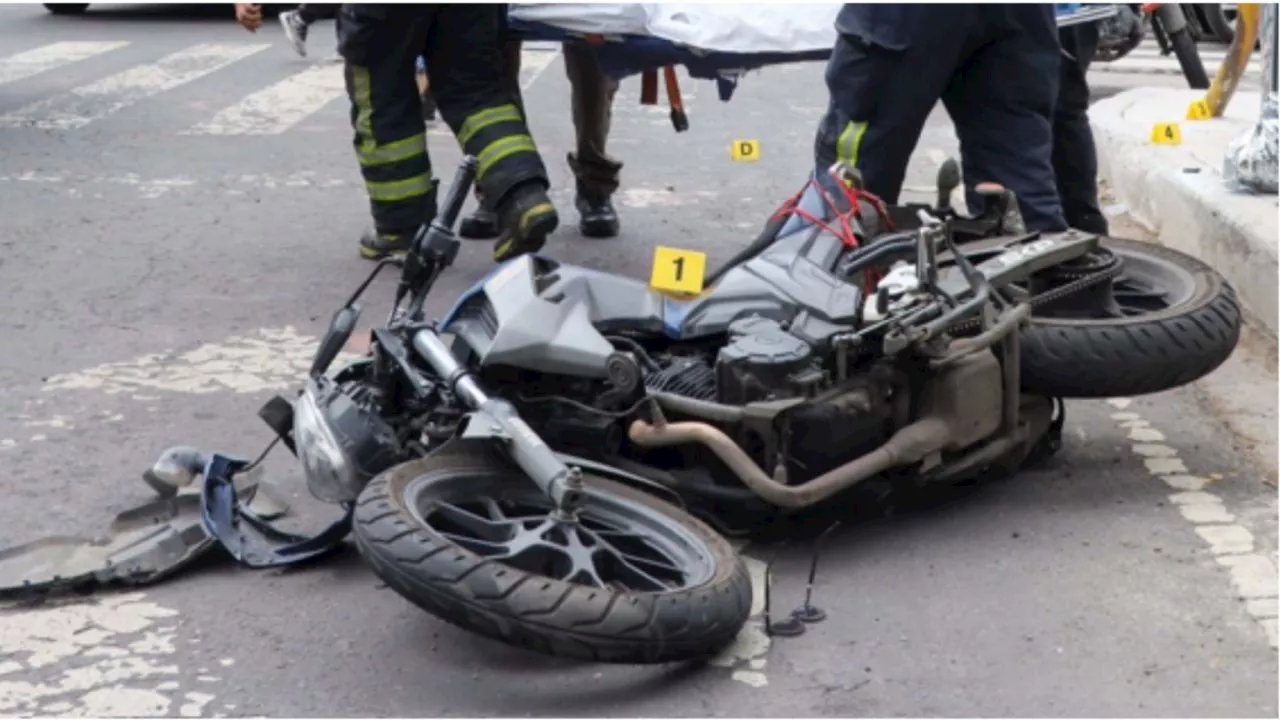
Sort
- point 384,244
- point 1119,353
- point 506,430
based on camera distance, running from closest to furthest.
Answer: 1. point 506,430
2. point 1119,353
3. point 384,244

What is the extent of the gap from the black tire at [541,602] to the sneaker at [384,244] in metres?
3.20

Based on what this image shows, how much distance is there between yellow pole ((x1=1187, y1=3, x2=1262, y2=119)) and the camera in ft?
27.7

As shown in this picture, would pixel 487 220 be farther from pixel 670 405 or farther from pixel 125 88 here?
pixel 125 88

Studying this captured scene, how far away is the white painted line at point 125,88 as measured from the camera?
1015cm

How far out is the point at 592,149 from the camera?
750 cm

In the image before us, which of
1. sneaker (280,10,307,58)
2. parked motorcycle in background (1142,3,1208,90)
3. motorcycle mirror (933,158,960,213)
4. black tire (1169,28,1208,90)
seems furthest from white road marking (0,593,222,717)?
black tire (1169,28,1208,90)

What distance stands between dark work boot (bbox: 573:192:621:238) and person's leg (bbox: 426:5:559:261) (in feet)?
2.77

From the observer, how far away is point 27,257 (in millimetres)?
7020

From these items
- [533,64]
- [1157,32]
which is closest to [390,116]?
[1157,32]

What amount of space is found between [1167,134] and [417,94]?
3202 millimetres

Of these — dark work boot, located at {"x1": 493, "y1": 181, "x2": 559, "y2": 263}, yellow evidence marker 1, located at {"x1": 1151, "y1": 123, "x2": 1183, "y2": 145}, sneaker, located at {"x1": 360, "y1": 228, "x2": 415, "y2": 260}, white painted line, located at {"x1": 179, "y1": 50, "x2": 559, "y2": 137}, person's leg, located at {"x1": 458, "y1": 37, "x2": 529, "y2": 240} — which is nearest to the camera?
dark work boot, located at {"x1": 493, "y1": 181, "x2": 559, "y2": 263}

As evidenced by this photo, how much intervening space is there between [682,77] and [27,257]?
20.5ft

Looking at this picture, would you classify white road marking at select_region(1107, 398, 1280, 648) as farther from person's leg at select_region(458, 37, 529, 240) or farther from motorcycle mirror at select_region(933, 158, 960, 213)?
person's leg at select_region(458, 37, 529, 240)

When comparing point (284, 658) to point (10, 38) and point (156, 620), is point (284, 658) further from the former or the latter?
point (10, 38)
